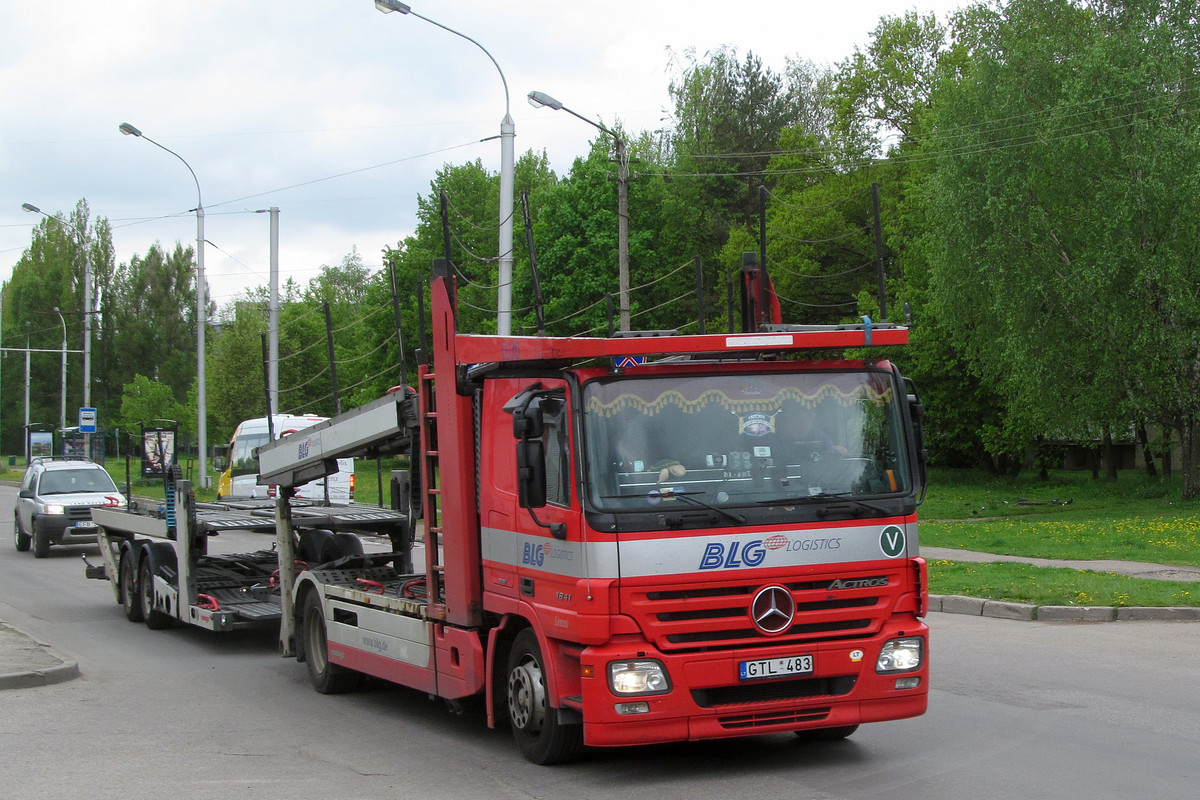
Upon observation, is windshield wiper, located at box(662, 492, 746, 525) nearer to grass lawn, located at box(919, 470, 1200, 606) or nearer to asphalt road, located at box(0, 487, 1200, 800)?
asphalt road, located at box(0, 487, 1200, 800)

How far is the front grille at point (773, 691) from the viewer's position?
6512 millimetres

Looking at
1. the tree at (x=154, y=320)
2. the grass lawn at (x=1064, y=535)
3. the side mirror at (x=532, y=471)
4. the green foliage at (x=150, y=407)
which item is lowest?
the grass lawn at (x=1064, y=535)

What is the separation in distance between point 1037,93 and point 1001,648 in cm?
2739

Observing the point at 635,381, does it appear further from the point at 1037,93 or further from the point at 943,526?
the point at 1037,93

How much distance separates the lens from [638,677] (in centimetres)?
639

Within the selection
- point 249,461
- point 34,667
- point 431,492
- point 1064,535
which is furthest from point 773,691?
point 249,461

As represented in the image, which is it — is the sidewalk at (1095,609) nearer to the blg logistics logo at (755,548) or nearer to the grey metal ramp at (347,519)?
the grey metal ramp at (347,519)

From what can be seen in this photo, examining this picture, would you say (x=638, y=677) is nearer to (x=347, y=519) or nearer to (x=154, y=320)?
(x=347, y=519)

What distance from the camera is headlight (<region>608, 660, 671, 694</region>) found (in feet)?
20.9

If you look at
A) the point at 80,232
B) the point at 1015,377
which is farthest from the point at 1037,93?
the point at 80,232

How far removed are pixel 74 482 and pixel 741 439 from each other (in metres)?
21.9

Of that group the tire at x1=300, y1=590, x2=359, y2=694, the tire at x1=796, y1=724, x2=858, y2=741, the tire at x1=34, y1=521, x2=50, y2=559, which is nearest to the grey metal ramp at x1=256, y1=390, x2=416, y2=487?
the tire at x1=300, y1=590, x2=359, y2=694

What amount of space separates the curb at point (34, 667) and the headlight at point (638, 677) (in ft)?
21.0

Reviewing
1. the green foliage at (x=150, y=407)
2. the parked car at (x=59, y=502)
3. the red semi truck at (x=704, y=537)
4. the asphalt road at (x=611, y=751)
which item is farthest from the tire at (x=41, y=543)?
the green foliage at (x=150, y=407)
